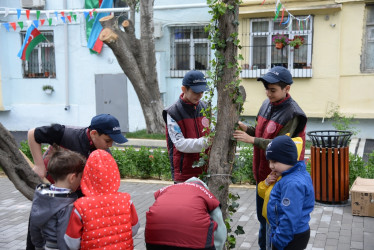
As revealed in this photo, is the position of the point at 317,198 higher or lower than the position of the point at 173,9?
lower

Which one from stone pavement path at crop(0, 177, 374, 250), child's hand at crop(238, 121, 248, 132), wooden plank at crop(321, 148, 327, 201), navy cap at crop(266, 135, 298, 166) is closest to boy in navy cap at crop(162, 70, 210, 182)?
child's hand at crop(238, 121, 248, 132)

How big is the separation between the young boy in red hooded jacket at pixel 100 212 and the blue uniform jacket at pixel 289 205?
1031 millimetres


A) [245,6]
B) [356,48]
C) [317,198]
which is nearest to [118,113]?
[245,6]

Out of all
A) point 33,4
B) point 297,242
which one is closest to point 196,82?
point 297,242

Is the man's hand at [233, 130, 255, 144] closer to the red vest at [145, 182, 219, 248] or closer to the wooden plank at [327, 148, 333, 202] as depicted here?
the red vest at [145, 182, 219, 248]

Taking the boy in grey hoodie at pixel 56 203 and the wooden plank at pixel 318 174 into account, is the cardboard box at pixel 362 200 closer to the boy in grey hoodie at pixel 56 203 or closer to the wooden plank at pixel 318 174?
the wooden plank at pixel 318 174

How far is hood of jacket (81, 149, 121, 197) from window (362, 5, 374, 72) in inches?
432

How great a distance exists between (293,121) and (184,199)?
1.33 meters

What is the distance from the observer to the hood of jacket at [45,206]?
2490mm

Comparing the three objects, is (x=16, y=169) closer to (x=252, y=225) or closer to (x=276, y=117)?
(x=276, y=117)

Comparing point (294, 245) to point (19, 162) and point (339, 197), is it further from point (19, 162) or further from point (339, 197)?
point (339, 197)

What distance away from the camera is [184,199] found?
2.49 m

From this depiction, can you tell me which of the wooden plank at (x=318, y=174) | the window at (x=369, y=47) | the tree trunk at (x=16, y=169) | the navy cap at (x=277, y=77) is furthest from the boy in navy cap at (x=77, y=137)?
the window at (x=369, y=47)

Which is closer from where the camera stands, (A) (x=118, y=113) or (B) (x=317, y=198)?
(B) (x=317, y=198)
